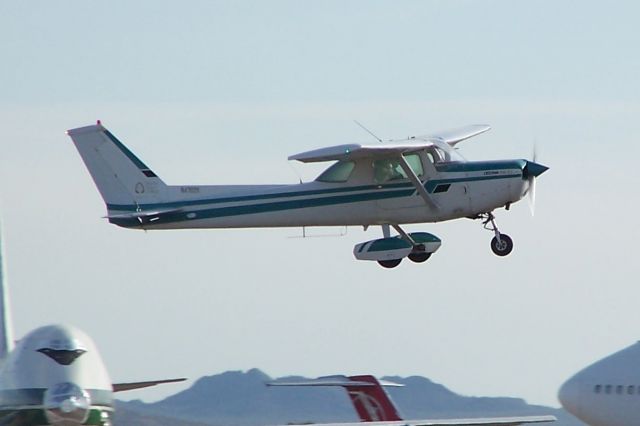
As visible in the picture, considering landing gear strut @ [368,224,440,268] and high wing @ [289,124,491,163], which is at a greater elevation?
high wing @ [289,124,491,163]

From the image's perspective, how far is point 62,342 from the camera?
2777cm

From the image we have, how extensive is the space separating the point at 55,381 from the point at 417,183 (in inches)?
477

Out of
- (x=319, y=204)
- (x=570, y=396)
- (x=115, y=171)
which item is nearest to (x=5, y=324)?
(x=115, y=171)

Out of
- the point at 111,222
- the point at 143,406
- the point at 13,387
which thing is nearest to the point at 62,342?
the point at 13,387

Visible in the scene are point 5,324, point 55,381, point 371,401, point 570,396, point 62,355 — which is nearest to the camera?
point 55,381

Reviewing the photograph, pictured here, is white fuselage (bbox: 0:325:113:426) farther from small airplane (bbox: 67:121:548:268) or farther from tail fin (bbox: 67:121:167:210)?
tail fin (bbox: 67:121:167:210)

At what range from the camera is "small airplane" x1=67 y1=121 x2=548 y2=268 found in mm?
37312

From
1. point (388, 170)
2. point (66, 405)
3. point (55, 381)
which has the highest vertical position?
point (388, 170)

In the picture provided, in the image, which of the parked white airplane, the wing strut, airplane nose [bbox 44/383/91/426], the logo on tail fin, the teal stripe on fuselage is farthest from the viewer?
the logo on tail fin

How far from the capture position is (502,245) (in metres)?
37.6

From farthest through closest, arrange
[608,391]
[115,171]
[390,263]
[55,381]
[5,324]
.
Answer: [115,171]
[390,263]
[5,324]
[608,391]
[55,381]

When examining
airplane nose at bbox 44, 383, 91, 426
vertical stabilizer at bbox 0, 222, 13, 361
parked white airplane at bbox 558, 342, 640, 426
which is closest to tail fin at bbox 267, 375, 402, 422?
vertical stabilizer at bbox 0, 222, 13, 361

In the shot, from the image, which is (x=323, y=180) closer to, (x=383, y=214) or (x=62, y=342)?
(x=383, y=214)

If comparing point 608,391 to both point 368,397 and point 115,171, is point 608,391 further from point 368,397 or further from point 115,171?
point 115,171
